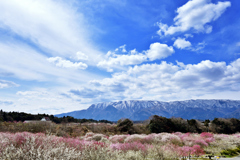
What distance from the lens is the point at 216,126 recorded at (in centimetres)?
3123

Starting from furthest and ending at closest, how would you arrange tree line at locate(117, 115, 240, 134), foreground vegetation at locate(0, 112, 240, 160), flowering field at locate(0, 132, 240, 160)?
tree line at locate(117, 115, 240, 134) → foreground vegetation at locate(0, 112, 240, 160) → flowering field at locate(0, 132, 240, 160)

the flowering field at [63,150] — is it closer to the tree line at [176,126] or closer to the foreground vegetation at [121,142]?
the foreground vegetation at [121,142]

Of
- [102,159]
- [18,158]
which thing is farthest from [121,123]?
[18,158]

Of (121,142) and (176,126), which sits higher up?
(121,142)

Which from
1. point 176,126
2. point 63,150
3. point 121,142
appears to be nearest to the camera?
point 63,150

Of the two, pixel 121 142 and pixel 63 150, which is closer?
pixel 63 150

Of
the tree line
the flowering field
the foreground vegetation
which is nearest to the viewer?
the flowering field

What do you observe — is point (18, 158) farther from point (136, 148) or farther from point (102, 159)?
point (136, 148)

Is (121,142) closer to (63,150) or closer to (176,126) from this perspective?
(63,150)

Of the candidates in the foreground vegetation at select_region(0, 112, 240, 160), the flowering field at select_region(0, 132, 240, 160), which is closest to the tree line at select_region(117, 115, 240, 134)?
the foreground vegetation at select_region(0, 112, 240, 160)

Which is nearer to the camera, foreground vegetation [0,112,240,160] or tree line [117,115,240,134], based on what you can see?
foreground vegetation [0,112,240,160]

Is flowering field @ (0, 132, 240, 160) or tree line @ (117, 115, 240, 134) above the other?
flowering field @ (0, 132, 240, 160)

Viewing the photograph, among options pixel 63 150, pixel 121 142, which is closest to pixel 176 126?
pixel 121 142

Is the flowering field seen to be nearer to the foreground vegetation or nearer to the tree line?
the foreground vegetation
